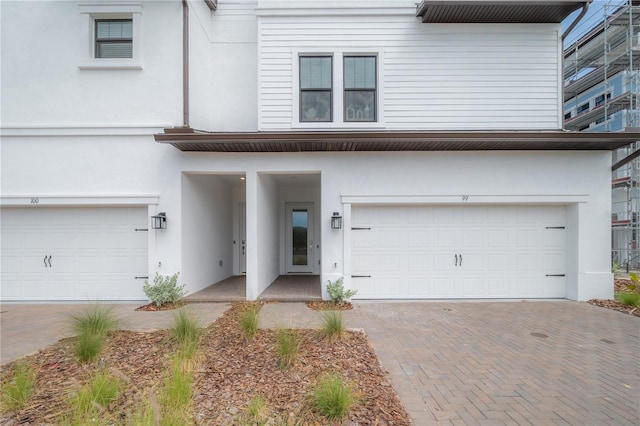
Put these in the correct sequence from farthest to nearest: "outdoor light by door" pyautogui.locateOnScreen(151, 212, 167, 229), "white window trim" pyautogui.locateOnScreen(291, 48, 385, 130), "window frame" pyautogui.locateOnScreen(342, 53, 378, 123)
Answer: "window frame" pyautogui.locateOnScreen(342, 53, 378, 123) → "white window trim" pyautogui.locateOnScreen(291, 48, 385, 130) → "outdoor light by door" pyautogui.locateOnScreen(151, 212, 167, 229)

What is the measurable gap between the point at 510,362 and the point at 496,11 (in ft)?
25.6

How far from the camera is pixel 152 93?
705 cm

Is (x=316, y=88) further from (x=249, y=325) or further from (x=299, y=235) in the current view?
(x=249, y=325)

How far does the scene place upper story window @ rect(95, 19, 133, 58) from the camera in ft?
23.4

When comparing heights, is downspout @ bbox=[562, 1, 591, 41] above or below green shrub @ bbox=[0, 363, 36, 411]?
above

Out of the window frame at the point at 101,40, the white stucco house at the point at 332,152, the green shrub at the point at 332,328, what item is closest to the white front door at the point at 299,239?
the white stucco house at the point at 332,152

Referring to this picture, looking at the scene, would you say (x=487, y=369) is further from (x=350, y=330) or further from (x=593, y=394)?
(x=350, y=330)

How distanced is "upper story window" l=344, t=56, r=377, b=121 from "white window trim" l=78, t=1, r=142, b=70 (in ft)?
16.4

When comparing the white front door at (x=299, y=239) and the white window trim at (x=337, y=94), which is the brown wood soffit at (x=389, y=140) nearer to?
the white window trim at (x=337, y=94)

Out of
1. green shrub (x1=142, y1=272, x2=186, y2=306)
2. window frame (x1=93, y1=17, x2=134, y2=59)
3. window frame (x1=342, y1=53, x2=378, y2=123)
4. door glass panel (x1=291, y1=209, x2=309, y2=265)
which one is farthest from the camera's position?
door glass panel (x1=291, y1=209, x2=309, y2=265)

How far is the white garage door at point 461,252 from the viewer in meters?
7.28

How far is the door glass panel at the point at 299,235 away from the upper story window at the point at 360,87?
14.5 feet

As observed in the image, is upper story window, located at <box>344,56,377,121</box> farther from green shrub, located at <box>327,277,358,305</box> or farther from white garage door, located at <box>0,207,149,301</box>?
white garage door, located at <box>0,207,149,301</box>

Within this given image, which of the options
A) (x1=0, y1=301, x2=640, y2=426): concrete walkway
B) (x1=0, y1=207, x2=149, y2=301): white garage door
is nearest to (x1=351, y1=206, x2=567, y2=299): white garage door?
(x1=0, y1=301, x2=640, y2=426): concrete walkway
